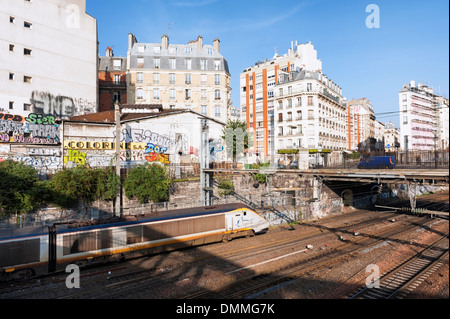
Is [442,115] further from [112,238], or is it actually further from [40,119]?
[40,119]

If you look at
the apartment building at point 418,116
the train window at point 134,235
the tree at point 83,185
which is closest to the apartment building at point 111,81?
the tree at point 83,185

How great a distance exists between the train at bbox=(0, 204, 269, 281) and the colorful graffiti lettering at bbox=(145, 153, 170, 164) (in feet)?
42.9

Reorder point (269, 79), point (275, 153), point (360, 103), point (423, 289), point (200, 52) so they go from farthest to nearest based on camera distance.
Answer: point (360, 103)
point (269, 79)
point (275, 153)
point (200, 52)
point (423, 289)

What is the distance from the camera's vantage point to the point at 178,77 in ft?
168

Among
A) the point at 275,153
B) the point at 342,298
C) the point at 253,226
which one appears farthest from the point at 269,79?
the point at 342,298

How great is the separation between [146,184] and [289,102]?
42003mm

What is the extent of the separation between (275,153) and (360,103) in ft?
153

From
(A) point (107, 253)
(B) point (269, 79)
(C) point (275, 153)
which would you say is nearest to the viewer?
(A) point (107, 253)

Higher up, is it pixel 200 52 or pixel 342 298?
pixel 200 52

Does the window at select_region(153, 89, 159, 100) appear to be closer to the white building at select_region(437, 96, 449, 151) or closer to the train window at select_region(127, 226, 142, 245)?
the train window at select_region(127, 226, 142, 245)

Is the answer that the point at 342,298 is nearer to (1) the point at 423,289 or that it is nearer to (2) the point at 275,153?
(1) the point at 423,289

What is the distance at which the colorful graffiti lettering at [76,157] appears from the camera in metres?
26.8

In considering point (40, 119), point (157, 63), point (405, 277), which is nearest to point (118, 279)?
point (405, 277)

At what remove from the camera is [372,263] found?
15680mm
